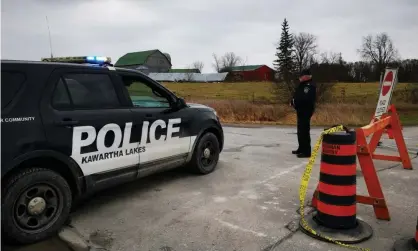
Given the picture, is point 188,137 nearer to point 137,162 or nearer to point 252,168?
point 137,162

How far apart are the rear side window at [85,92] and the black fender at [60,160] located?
0.52 metres

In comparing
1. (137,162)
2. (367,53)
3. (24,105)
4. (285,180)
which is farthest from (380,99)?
(367,53)

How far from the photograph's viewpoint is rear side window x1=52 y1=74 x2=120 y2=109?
404cm

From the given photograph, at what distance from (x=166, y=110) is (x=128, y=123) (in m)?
0.86

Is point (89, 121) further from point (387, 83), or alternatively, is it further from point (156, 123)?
point (387, 83)

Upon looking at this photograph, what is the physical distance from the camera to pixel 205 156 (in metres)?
6.39

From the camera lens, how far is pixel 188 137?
5816 millimetres

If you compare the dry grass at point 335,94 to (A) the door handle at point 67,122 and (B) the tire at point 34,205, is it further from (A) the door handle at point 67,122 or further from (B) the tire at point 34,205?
(B) the tire at point 34,205

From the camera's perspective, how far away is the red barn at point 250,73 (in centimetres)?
8750

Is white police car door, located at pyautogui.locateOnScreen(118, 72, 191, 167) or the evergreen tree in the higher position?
the evergreen tree

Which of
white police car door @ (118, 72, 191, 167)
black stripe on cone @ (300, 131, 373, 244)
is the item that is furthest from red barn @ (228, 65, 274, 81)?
black stripe on cone @ (300, 131, 373, 244)

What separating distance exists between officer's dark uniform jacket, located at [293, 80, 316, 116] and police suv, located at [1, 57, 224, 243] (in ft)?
10.00

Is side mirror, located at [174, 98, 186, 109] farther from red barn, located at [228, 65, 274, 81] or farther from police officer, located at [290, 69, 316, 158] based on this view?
red barn, located at [228, 65, 274, 81]

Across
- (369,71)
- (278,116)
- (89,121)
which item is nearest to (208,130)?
(89,121)
